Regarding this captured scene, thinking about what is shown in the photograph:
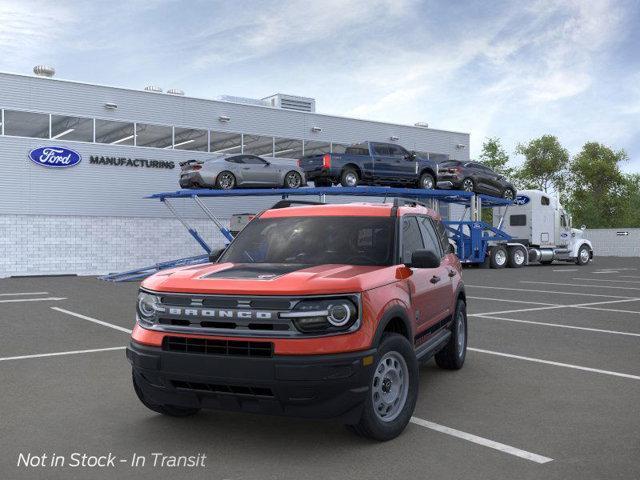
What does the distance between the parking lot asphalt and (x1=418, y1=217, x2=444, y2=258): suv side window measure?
1.33 metres

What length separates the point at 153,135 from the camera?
29391mm

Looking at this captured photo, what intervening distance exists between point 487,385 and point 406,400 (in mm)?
1870

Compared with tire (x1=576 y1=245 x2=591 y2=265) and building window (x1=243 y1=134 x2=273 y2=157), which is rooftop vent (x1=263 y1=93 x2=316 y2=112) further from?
tire (x1=576 y1=245 x2=591 y2=265)

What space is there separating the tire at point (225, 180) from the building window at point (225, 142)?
666 centimetres

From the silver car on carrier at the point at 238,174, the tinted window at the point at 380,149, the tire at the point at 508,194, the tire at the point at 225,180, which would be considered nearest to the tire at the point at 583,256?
the tire at the point at 508,194

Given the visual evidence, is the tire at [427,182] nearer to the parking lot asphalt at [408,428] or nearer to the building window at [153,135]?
the building window at [153,135]

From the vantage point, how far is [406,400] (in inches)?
197

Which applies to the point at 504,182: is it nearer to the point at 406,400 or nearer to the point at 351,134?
the point at 351,134

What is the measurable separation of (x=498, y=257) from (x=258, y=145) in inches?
488

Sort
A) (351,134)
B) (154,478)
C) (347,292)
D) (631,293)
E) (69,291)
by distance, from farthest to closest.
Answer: (351,134), (69,291), (631,293), (347,292), (154,478)

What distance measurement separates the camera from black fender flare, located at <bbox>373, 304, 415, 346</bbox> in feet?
15.2

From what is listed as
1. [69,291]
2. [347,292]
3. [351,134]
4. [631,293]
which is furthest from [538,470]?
[351,134]

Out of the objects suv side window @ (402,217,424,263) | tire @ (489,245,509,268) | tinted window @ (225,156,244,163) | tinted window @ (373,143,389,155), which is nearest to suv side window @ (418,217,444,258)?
suv side window @ (402,217,424,263)

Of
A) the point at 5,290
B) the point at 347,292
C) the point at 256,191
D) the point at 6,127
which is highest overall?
the point at 6,127
